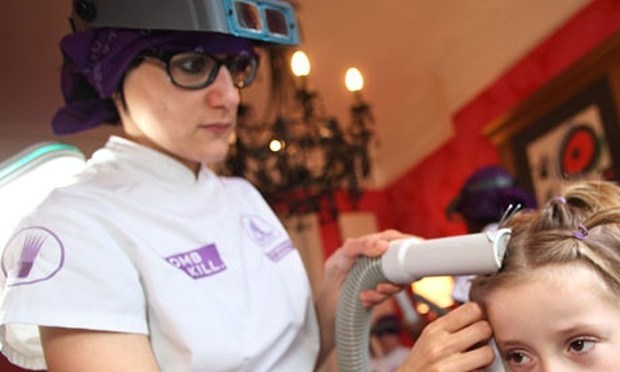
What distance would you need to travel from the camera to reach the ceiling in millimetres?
3418

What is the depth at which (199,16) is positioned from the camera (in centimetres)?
114

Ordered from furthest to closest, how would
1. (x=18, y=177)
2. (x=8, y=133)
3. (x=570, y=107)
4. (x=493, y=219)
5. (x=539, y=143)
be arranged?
1. (x=539, y=143)
2. (x=570, y=107)
3. (x=493, y=219)
4. (x=8, y=133)
5. (x=18, y=177)

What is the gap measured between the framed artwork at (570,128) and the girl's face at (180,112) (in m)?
2.38

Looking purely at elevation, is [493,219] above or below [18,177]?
below

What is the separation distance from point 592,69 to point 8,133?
280 cm

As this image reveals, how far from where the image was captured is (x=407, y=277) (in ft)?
3.72

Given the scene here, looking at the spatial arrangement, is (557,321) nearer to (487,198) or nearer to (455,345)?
(455,345)

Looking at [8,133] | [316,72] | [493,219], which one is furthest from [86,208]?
[316,72]

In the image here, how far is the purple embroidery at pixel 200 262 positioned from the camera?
1.17 metres

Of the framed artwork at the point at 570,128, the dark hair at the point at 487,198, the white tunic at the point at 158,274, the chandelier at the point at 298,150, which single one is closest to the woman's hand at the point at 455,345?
the white tunic at the point at 158,274

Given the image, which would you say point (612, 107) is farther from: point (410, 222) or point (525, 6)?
→ point (410, 222)

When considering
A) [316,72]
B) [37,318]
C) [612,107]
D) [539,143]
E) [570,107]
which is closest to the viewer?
[37,318]

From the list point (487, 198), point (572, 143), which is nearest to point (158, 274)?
point (487, 198)

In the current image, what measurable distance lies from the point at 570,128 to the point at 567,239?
9.30ft
